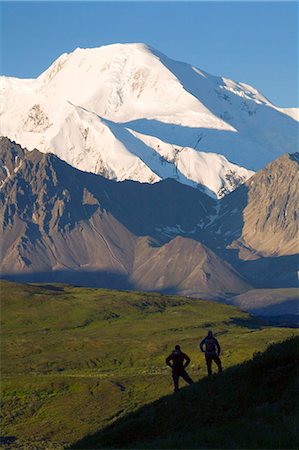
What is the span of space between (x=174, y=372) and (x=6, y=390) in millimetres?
133761

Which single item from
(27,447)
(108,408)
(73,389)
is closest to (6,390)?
(73,389)

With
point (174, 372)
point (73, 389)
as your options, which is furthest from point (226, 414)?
point (73, 389)

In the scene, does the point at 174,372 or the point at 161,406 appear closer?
the point at 161,406

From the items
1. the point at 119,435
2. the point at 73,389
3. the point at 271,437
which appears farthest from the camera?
the point at 73,389

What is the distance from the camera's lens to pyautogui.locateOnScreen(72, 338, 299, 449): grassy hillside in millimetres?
48631

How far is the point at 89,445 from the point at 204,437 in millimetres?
11116

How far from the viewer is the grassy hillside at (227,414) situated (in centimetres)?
4863

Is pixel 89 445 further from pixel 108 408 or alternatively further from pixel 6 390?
pixel 6 390

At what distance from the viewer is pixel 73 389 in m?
192

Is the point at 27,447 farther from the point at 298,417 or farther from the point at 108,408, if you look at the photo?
the point at 298,417

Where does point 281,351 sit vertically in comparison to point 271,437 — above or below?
above

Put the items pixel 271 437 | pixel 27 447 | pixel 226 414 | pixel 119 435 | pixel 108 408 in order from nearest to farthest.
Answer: pixel 271 437 < pixel 226 414 < pixel 119 435 < pixel 27 447 < pixel 108 408

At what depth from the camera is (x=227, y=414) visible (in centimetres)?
5484

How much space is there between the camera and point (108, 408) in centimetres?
17462
